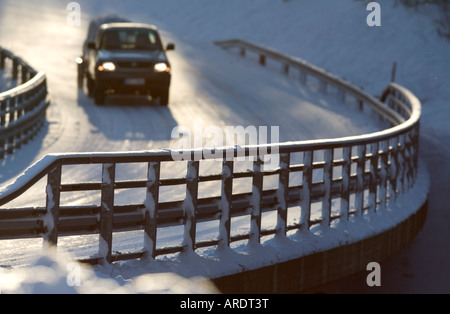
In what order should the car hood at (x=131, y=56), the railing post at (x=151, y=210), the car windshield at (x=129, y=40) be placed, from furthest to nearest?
the car windshield at (x=129, y=40) → the car hood at (x=131, y=56) → the railing post at (x=151, y=210)

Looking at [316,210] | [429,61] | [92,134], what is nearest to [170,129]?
[92,134]

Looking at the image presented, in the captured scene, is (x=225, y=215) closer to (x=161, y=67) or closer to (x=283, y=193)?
(x=283, y=193)

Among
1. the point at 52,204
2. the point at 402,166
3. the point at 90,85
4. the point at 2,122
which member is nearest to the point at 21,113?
the point at 2,122

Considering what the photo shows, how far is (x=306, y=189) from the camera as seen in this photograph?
439 inches

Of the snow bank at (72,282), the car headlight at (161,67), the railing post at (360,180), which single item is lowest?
the car headlight at (161,67)

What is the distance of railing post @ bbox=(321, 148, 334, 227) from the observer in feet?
37.6

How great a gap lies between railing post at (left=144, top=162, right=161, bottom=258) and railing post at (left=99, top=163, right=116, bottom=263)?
41 cm

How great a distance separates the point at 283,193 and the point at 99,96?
15.4 meters

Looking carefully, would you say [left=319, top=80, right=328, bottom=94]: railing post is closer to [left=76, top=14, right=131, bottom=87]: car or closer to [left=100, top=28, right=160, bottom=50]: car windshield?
[left=76, top=14, right=131, bottom=87]: car

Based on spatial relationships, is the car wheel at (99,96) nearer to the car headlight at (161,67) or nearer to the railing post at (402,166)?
the car headlight at (161,67)

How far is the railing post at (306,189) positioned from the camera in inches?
430

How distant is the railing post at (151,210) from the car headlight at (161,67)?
663 inches

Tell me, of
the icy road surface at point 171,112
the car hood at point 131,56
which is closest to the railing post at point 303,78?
the icy road surface at point 171,112

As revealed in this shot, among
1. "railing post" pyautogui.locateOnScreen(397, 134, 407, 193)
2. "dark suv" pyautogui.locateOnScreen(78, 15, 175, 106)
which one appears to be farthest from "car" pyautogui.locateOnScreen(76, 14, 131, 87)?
"railing post" pyautogui.locateOnScreen(397, 134, 407, 193)
